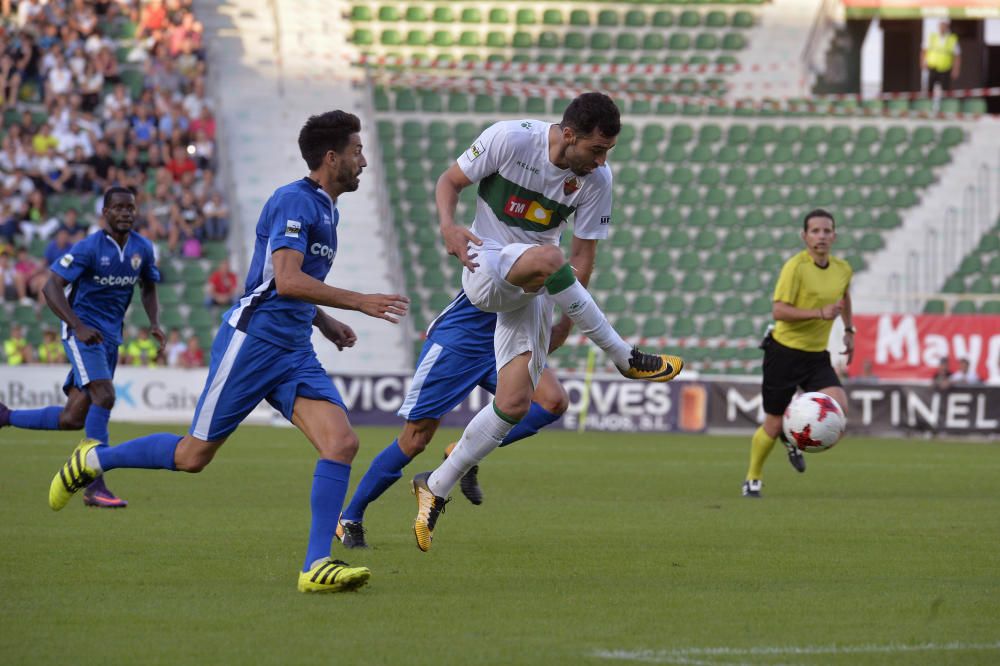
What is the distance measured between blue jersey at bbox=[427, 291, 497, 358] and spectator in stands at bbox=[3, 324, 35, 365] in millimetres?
16618

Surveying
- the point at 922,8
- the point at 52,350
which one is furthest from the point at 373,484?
the point at 922,8

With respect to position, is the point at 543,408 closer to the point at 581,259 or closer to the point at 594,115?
the point at 581,259

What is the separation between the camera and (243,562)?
7527mm

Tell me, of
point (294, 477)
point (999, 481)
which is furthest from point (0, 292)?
point (999, 481)

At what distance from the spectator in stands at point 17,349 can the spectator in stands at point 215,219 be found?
4009 mm

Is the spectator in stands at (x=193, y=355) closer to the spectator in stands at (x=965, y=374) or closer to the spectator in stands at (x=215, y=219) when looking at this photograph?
the spectator in stands at (x=215, y=219)

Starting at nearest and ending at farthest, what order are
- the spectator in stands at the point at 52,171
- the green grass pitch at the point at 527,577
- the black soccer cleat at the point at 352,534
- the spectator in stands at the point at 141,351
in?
the green grass pitch at the point at 527,577 → the black soccer cleat at the point at 352,534 → the spectator in stands at the point at 141,351 → the spectator in stands at the point at 52,171

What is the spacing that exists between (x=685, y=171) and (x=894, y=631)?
78.1ft

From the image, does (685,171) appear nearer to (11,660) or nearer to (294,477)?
(294,477)

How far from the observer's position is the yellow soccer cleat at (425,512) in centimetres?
768

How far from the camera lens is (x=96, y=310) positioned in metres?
11.0

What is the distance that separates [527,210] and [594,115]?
81 cm

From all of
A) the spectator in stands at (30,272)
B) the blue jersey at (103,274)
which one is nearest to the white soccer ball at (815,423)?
the blue jersey at (103,274)

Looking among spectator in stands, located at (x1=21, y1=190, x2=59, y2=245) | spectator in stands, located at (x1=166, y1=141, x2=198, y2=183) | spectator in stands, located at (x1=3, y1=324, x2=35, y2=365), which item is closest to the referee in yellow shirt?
spectator in stands, located at (x1=3, y1=324, x2=35, y2=365)
